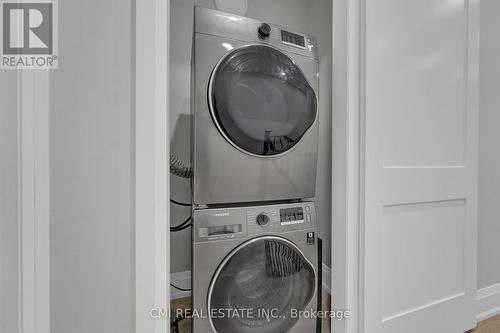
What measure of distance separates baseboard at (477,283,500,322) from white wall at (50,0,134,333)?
1.96 m

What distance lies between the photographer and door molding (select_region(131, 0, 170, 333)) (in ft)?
2.09

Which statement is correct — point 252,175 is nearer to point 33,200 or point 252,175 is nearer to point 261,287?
point 261,287

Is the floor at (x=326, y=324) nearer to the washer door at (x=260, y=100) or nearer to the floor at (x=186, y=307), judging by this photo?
the floor at (x=186, y=307)

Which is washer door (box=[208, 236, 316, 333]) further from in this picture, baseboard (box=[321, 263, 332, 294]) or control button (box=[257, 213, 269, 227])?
baseboard (box=[321, 263, 332, 294])

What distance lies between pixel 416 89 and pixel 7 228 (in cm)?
154

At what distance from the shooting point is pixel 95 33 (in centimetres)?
58

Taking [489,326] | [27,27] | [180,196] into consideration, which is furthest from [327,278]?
[27,27]

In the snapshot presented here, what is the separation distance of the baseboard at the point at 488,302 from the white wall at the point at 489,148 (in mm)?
39

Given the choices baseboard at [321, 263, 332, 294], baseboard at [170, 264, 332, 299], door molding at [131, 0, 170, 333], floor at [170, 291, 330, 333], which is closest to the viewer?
door molding at [131, 0, 170, 333]

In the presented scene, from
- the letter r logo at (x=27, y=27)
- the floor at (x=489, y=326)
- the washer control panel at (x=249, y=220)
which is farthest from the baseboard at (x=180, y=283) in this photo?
the floor at (x=489, y=326)

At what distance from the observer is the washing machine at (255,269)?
922mm

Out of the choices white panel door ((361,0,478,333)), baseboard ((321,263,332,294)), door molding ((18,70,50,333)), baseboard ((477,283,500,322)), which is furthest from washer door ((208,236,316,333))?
baseboard ((477,283,500,322))

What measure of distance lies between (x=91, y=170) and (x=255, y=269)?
0.72 m

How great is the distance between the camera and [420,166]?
3.76ft
